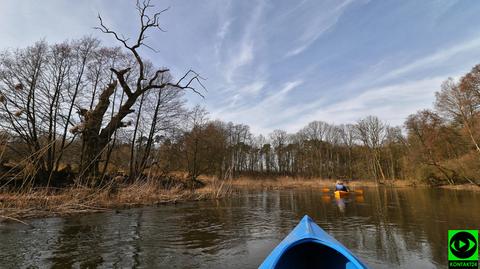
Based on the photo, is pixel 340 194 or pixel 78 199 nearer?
pixel 78 199

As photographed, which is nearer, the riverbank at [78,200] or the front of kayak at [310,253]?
the front of kayak at [310,253]

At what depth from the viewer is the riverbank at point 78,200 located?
9789 millimetres

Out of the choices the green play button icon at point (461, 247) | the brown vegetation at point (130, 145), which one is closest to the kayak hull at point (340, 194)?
the brown vegetation at point (130, 145)

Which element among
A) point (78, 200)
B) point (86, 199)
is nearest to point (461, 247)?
point (78, 200)

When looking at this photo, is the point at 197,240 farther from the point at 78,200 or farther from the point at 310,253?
the point at 78,200

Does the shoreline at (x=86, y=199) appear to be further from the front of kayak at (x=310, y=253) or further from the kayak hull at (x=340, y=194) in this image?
the kayak hull at (x=340, y=194)

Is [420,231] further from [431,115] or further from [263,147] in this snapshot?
[263,147]

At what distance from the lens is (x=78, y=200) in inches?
452

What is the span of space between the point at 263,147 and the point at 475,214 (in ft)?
170

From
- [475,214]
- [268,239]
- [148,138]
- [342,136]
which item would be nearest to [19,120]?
[148,138]

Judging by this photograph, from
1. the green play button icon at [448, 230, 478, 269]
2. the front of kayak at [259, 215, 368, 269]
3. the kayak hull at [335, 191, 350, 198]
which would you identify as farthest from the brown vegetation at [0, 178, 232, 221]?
the kayak hull at [335, 191, 350, 198]

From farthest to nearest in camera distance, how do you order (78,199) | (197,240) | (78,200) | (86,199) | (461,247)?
(86,199)
(78,199)
(78,200)
(197,240)
(461,247)

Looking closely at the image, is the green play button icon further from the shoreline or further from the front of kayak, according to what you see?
the shoreline

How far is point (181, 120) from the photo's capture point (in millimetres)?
27828
